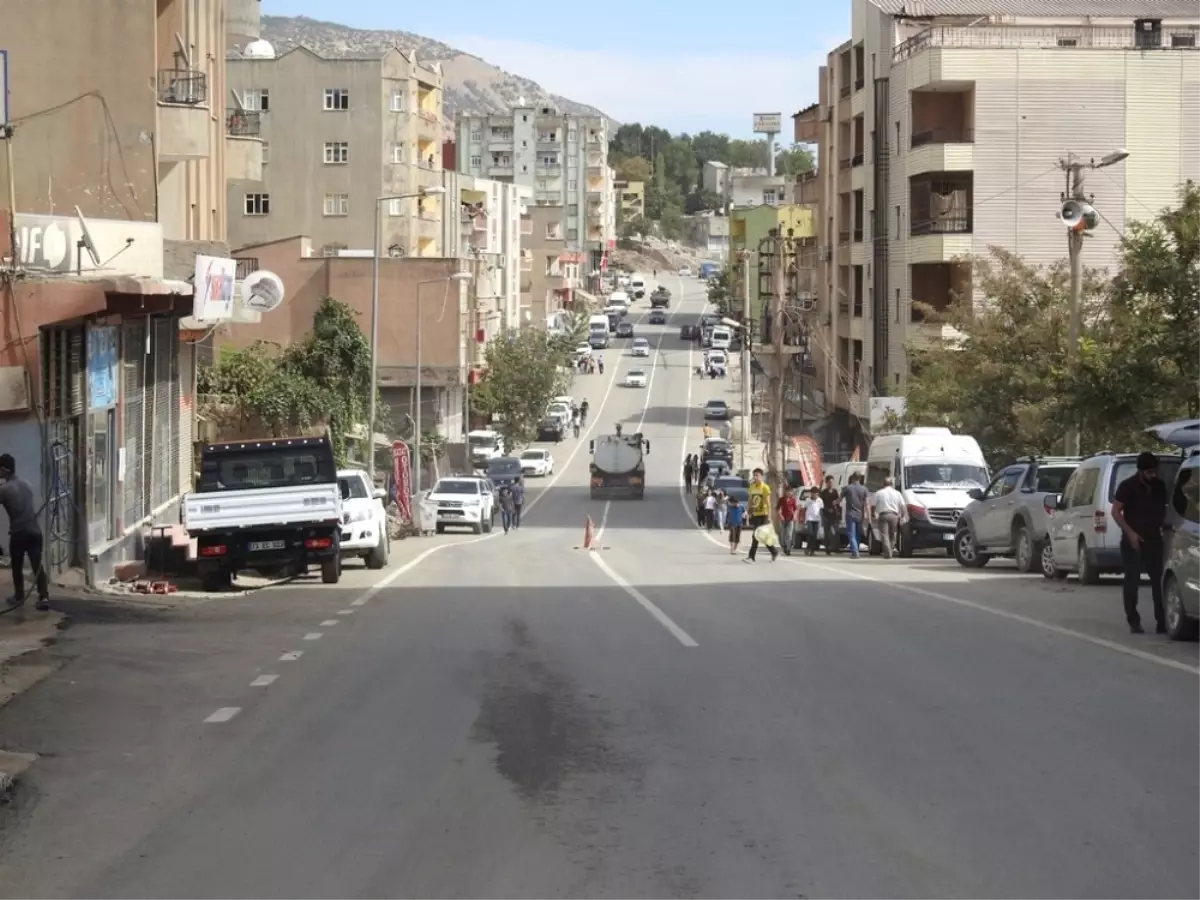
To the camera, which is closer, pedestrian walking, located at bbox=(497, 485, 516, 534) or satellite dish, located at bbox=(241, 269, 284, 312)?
satellite dish, located at bbox=(241, 269, 284, 312)

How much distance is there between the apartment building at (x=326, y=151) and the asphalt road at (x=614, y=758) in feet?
229

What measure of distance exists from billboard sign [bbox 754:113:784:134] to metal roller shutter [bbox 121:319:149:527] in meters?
154

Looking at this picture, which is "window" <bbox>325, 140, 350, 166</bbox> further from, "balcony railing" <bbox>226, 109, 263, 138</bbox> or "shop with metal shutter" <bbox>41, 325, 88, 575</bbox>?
"shop with metal shutter" <bbox>41, 325, 88, 575</bbox>

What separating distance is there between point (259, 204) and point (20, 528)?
234 ft

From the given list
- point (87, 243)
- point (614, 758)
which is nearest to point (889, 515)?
point (87, 243)

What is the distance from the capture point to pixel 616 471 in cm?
7869

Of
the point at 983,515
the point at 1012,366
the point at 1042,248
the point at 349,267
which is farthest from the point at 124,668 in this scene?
the point at 349,267

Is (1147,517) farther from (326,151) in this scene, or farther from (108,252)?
(326,151)

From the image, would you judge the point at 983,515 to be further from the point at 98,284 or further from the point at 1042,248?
the point at 1042,248

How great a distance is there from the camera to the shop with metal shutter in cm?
2383

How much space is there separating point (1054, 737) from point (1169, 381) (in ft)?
64.0

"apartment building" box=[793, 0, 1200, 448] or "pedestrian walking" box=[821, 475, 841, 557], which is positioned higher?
"apartment building" box=[793, 0, 1200, 448]

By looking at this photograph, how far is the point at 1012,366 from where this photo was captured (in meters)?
42.7

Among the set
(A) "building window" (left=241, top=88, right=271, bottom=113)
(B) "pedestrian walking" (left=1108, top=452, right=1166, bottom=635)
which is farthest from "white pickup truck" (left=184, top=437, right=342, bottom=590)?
(A) "building window" (left=241, top=88, right=271, bottom=113)
